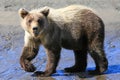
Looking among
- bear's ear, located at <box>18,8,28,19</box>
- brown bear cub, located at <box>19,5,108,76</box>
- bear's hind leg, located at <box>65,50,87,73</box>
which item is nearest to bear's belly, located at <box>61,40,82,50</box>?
brown bear cub, located at <box>19,5,108,76</box>

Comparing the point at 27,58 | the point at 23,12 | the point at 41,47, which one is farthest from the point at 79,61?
the point at 41,47

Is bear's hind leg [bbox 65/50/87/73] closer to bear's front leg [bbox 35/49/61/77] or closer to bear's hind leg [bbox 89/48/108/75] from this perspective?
bear's hind leg [bbox 89/48/108/75]

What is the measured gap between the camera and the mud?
8.37 meters

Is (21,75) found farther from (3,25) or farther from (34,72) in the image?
(3,25)

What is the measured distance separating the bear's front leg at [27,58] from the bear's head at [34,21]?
370 millimetres

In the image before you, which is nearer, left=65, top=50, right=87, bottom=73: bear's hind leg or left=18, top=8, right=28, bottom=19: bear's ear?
left=18, top=8, right=28, bottom=19: bear's ear

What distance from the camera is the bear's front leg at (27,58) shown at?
8.06 meters

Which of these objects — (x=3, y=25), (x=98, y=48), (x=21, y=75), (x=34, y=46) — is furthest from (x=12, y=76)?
(x=3, y=25)

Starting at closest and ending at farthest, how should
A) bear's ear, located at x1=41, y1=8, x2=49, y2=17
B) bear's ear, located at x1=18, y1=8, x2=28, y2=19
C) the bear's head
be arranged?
the bear's head → bear's ear, located at x1=18, y1=8, x2=28, y2=19 → bear's ear, located at x1=41, y1=8, x2=49, y2=17

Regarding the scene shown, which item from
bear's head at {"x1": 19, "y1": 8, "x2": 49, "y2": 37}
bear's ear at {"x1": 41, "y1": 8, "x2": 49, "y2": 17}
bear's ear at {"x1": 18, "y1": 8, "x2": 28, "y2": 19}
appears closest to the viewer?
bear's head at {"x1": 19, "y1": 8, "x2": 49, "y2": 37}

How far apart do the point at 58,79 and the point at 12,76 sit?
0.79 metres

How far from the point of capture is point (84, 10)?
8.59 metres

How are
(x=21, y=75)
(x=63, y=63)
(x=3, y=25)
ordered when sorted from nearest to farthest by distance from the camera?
(x=21, y=75) < (x=63, y=63) < (x=3, y=25)

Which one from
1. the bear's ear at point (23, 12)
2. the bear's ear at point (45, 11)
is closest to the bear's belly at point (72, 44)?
the bear's ear at point (45, 11)
